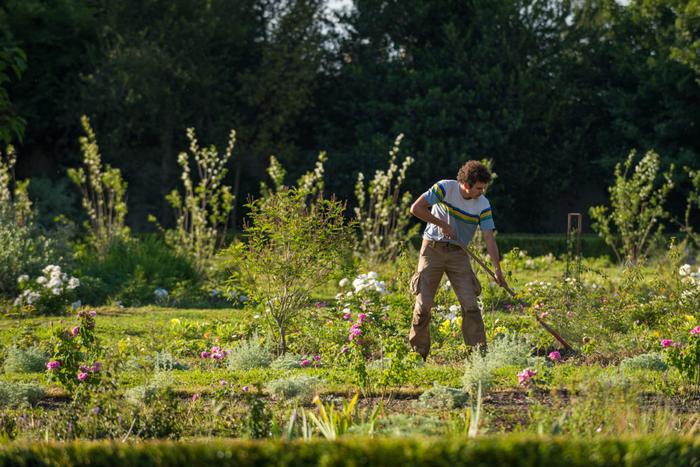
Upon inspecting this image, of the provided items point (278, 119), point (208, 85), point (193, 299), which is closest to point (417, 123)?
point (278, 119)

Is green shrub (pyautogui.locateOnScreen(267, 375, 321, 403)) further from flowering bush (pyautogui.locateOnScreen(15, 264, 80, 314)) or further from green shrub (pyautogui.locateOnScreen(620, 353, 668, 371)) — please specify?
flowering bush (pyautogui.locateOnScreen(15, 264, 80, 314))

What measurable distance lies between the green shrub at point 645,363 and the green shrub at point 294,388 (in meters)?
2.25

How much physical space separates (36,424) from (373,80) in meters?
17.4

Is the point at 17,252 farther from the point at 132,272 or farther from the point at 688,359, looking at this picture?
the point at 688,359

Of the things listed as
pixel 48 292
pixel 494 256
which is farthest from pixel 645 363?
pixel 48 292

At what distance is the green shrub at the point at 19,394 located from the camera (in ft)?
17.7

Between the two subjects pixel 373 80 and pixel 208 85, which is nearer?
pixel 208 85

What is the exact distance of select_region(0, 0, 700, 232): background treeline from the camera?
64.8 ft

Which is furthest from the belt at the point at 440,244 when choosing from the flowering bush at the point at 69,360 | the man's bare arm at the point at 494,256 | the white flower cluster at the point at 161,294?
the white flower cluster at the point at 161,294

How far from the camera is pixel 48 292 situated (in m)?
9.73

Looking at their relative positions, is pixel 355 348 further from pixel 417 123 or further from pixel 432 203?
pixel 417 123

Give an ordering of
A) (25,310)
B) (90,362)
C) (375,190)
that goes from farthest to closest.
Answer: (375,190)
(25,310)
(90,362)

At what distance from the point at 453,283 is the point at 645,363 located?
4.73 ft

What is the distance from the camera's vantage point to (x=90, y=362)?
634 centimetres
